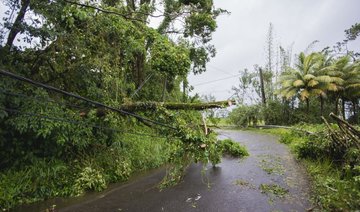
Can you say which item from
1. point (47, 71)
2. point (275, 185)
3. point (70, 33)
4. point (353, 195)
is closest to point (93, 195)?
point (47, 71)

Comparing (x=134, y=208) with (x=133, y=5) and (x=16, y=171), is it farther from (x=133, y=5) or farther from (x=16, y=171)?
(x=133, y=5)

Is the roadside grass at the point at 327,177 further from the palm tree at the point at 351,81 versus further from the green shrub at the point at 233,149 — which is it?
the palm tree at the point at 351,81

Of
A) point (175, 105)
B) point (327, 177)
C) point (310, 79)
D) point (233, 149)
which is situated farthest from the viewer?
point (310, 79)

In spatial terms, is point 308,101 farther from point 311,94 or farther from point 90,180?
point 90,180

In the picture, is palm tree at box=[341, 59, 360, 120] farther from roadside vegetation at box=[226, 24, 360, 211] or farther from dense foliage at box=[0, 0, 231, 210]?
dense foliage at box=[0, 0, 231, 210]

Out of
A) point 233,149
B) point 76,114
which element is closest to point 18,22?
point 76,114

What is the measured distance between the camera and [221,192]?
679 centimetres

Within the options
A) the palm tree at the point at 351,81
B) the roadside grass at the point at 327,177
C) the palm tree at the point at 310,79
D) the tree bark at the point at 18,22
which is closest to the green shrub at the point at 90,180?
the tree bark at the point at 18,22

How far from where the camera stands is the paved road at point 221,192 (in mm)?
5824

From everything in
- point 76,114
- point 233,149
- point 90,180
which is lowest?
point 90,180

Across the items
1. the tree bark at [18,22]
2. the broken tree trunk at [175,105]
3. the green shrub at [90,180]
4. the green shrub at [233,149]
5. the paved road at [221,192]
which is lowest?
the paved road at [221,192]

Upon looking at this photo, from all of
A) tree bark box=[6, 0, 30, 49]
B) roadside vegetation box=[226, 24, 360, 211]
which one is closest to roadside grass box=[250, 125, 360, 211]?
roadside vegetation box=[226, 24, 360, 211]

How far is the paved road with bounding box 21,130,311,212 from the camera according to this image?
5.82 metres

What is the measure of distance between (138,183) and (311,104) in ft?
60.3
